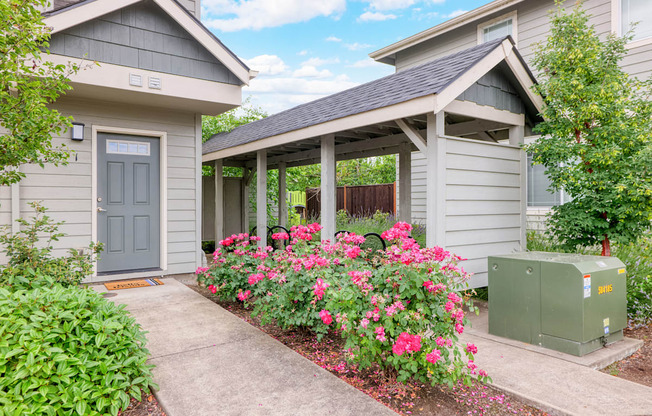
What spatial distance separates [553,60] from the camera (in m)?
4.28

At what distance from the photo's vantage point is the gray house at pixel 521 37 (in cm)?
617

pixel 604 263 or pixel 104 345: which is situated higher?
pixel 604 263

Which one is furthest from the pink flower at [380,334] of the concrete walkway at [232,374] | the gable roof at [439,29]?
the gable roof at [439,29]

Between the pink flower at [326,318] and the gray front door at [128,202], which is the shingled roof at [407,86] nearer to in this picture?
the gray front door at [128,202]

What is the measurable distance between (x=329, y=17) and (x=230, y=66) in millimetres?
14606

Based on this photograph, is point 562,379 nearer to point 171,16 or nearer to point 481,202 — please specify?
point 481,202

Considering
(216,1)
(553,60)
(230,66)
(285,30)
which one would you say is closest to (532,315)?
(553,60)

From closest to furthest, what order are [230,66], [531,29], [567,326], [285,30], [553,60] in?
[567,326] < [553,60] < [230,66] < [531,29] < [285,30]

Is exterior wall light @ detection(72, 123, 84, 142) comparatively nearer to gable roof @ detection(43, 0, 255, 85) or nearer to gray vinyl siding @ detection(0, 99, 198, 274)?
gray vinyl siding @ detection(0, 99, 198, 274)

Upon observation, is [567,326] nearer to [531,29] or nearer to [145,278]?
[145,278]

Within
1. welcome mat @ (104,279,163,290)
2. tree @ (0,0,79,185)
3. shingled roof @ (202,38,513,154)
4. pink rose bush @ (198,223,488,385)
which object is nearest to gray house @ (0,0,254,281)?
welcome mat @ (104,279,163,290)

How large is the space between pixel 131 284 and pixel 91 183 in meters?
1.41

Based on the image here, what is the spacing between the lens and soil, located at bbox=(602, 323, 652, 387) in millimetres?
2842

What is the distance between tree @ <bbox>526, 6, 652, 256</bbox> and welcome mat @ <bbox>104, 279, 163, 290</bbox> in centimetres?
488
